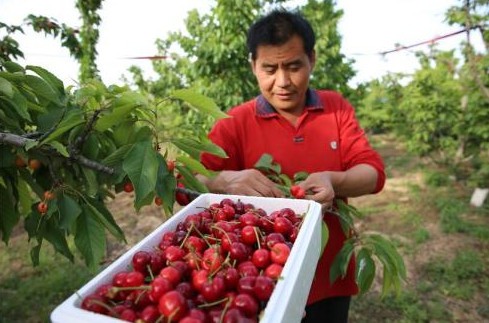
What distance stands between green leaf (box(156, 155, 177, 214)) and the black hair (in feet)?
2.80

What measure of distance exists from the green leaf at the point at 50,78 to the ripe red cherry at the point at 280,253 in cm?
81

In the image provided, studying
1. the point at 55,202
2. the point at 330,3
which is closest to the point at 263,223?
the point at 55,202

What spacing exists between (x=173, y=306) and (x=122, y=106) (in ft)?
1.74

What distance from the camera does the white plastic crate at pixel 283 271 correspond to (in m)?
0.56

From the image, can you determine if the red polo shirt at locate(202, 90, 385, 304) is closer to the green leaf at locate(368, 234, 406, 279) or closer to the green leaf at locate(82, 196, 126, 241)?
the green leaf at locate(368, 234, 406, 279)

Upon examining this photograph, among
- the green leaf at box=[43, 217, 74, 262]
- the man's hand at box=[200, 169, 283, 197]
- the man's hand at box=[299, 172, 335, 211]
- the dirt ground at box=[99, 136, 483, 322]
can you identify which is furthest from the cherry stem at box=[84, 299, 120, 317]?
the dirt ground at box=[99, 136, 483, 322]

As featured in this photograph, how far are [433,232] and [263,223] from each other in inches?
179

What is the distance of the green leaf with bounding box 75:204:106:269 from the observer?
3.21ft

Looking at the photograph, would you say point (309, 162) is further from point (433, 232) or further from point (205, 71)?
point (433, 232)

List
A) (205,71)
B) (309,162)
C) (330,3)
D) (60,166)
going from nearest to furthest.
A: (60,166) → (309,162) → (205,71) → (330,3)

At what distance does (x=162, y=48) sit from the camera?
6379 millimetres

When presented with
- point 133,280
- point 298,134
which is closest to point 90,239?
point 133,280

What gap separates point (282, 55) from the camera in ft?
5.16

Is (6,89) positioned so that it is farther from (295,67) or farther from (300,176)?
(295,67)
